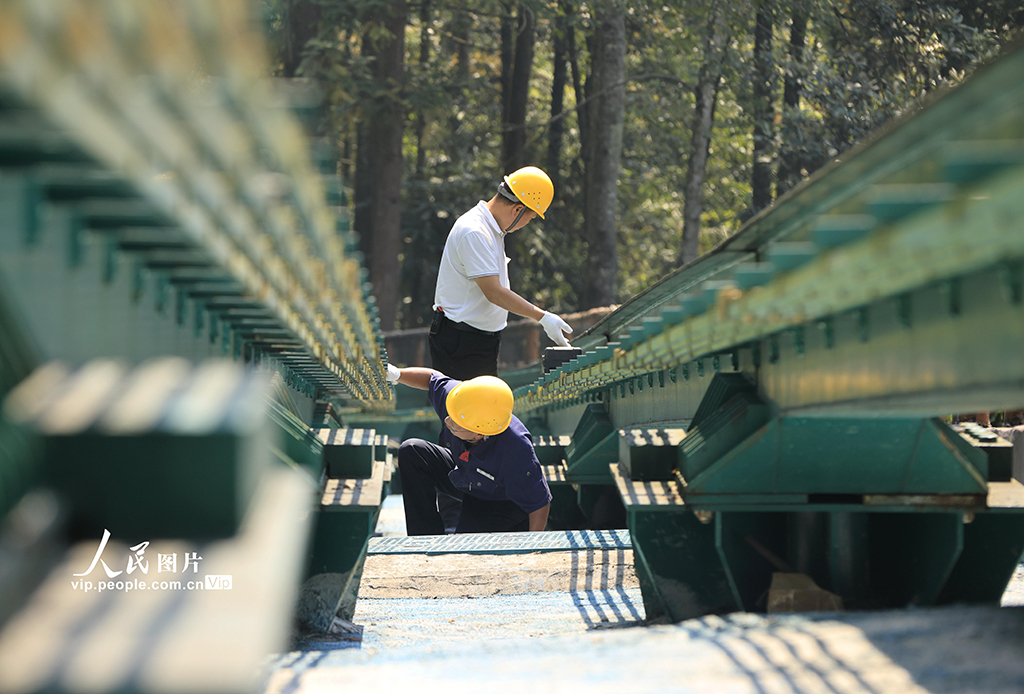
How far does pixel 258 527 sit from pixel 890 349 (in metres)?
2.18

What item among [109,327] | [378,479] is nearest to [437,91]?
[378,479]

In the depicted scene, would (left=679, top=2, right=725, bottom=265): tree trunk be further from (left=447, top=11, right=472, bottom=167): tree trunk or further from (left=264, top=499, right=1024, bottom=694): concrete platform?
(left=264, top=499, right=1024, bottom=694): concrete platform

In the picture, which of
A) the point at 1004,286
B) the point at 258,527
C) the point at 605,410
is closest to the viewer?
the point at 1004,286

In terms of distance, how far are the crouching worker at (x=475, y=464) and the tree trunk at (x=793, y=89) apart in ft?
44.5

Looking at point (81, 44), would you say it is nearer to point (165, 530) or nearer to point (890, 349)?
point (165, 530)

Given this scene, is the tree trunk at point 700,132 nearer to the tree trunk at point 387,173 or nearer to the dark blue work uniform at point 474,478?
the tree trunk at point 387,173

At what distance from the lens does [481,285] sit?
24.2ft

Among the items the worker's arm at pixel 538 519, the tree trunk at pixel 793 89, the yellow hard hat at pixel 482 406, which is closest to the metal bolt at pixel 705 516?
the yellow hard hat at pixel 482 406

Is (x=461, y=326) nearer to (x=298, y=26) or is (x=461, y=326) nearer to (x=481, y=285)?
(x=481, y=285)

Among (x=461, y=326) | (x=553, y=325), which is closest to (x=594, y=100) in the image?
(x=553, y=325)

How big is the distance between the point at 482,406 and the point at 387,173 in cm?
1176

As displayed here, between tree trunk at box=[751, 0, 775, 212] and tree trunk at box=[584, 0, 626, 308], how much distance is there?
369 centimetres

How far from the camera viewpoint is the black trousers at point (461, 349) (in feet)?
25.6

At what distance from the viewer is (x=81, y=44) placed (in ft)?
5.41
